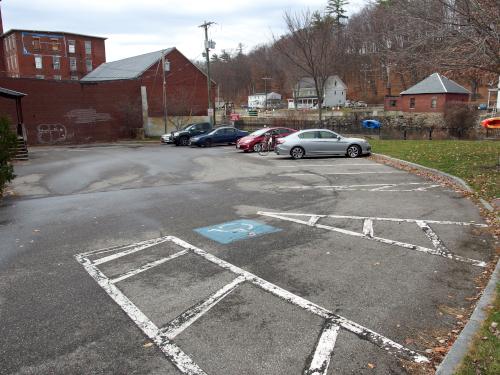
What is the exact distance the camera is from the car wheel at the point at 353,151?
20109mm

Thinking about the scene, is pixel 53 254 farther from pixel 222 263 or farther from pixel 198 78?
pixel 198 78

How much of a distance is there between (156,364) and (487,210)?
809 centimetres

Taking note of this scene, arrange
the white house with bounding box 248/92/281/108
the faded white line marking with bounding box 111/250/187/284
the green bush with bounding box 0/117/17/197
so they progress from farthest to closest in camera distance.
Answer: the white house with bounding box 248/92/281/108 < the green bush with bounding box 0/117/17/197 < the faded white line marking with bounding box 111/250/187/284

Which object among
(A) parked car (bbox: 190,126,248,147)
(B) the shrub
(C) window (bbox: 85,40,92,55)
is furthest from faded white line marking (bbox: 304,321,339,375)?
(C) window (bbox: 85,40,92,55)

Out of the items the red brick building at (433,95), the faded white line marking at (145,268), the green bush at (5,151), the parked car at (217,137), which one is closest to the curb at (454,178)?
the faded white line marking at (145,268)

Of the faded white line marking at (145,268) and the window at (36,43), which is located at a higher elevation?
the window at (36,43)

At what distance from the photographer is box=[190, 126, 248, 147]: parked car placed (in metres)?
29.6

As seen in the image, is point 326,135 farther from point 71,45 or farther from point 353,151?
point 71,45

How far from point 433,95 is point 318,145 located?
37.9m

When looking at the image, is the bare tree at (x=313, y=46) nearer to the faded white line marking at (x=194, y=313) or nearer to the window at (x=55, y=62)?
the faded white line marking at (x=194, y=313)

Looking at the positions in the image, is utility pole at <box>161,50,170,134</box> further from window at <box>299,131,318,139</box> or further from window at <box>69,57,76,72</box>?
window at <box>69,57,76,72</box>

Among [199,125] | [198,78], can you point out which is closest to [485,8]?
[199,125]

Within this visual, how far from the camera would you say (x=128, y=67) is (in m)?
45.6

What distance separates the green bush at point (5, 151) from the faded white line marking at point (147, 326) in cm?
780
